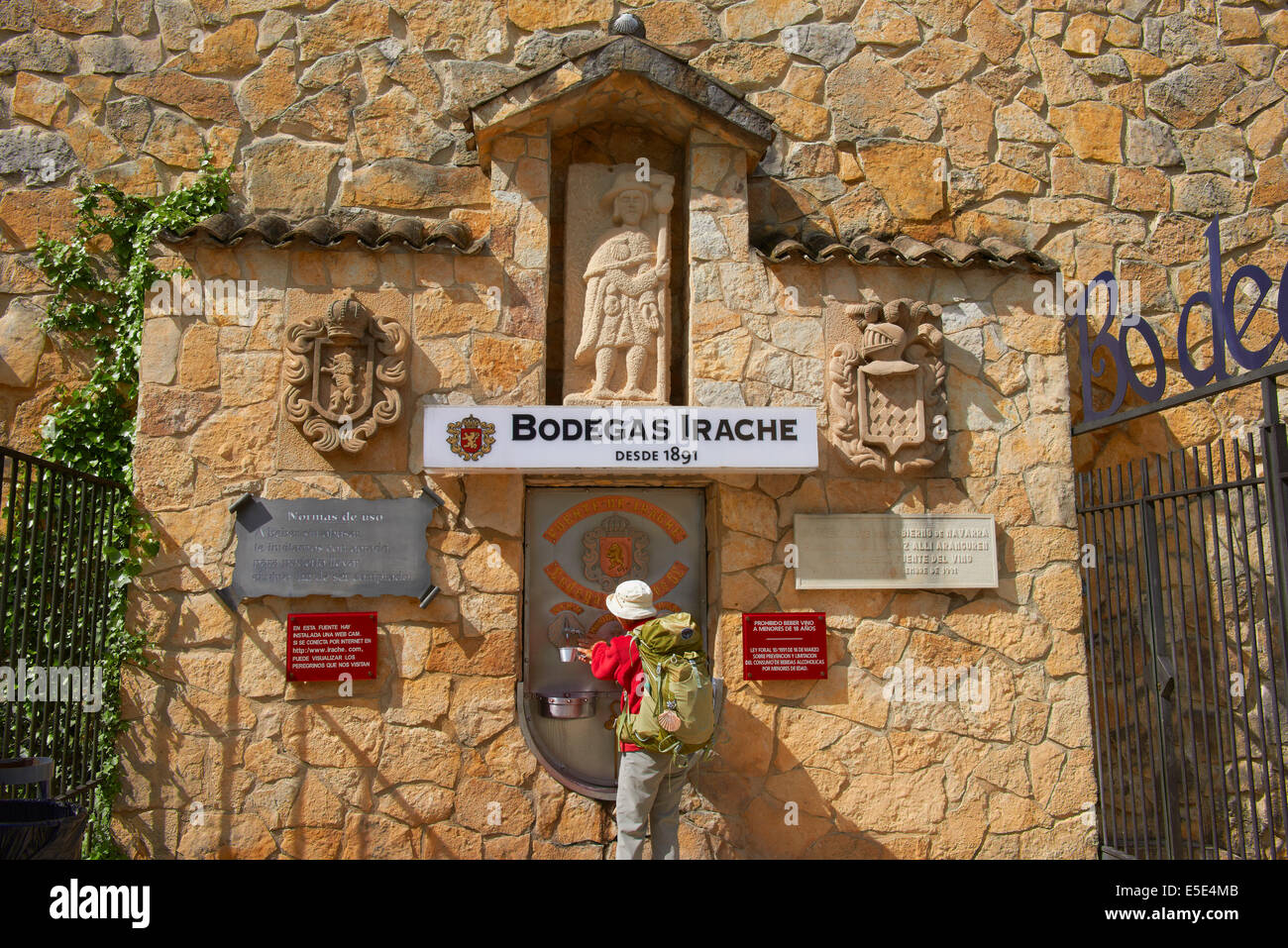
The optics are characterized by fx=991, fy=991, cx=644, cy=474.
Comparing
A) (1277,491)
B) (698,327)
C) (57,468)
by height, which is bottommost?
(1277,491)

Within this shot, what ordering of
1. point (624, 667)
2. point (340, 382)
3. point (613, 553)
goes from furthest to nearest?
point (613, 553) → point (340, 382) → point (624, 667)

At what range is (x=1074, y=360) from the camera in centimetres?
749

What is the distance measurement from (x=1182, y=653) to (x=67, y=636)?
24.1 feet

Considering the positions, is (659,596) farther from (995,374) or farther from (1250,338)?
(1250,338)

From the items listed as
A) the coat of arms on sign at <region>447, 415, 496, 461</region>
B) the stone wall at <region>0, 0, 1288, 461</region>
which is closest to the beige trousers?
the coat of arms on sign at <region>447, 415, 496, 461</region>

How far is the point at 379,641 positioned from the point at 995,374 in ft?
14.3

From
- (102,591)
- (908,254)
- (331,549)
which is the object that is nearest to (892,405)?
(908,254)

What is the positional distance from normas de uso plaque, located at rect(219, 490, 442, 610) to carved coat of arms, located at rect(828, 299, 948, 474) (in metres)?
2.71

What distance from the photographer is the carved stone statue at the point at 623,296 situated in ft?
21.1

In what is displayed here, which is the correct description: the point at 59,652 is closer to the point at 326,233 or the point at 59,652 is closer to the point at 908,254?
the point at 326,233

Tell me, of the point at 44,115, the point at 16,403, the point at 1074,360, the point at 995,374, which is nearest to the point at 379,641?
the point at 16,403

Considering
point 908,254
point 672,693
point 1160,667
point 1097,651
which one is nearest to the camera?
point 672,693

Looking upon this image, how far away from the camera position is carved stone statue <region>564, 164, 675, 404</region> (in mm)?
6441

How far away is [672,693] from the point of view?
16.3 feet
